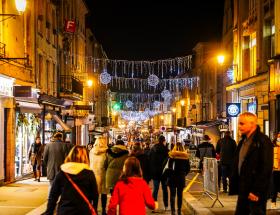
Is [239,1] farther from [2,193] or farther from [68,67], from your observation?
[2,193]

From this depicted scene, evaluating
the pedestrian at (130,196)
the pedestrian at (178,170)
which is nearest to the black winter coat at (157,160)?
the pedestrian at (178,170)

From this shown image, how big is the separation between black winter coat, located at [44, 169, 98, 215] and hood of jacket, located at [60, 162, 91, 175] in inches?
1.6

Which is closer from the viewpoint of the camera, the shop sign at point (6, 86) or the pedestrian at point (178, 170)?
the pedestrian at point (178, 170)

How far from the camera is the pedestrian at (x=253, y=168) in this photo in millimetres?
7438

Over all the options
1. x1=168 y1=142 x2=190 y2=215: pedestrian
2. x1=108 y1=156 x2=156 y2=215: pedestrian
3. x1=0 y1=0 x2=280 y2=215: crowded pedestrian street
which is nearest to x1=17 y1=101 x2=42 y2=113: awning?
x1=0 y1=0 x2=280 y2=215: crowded pedestrian street

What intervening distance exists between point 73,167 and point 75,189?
11.3 inches

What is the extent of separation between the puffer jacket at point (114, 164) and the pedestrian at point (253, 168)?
223 inches

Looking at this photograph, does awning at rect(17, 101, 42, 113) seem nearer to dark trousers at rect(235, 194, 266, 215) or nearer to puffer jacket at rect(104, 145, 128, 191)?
puffer jacket at rect(104, 145, 128, 191)

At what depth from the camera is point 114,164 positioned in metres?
13.2

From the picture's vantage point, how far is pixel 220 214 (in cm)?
1334

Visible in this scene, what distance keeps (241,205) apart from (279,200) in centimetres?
812

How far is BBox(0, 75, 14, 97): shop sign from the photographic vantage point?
66.3 ft

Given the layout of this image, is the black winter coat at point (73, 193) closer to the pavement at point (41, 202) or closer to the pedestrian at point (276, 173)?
the pavement at point (41, 202)

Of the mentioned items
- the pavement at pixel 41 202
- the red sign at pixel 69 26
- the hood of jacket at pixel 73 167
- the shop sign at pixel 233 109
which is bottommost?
the pavement at pixel 41 202
